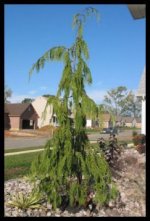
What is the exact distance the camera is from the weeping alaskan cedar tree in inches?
168

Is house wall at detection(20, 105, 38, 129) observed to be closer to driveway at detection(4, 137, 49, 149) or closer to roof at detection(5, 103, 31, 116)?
roof at detection(5, 103, 31, 116)

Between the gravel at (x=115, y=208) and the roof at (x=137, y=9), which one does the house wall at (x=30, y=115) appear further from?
the roof at (x=137, y=9)

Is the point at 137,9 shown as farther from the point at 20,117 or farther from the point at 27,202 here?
the point at 20,117

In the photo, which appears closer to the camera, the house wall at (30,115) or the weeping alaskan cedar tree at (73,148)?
the weeping alaskan cedar tree at (73,148)

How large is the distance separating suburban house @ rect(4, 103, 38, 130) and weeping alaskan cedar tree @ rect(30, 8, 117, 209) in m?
32.4

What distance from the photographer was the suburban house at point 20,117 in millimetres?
36375

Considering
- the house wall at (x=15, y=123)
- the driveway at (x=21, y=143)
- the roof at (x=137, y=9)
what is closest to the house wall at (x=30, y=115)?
the house wall at (x=15, y=123)

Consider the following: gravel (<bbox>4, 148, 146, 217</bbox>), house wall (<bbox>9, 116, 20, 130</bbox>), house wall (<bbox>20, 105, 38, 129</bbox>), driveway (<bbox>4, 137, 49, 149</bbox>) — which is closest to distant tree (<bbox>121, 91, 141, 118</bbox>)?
Answer: driveway (<bbox>4, 137, 49, 149</bbox>)

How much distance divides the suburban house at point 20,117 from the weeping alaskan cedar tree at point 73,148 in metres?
32.4

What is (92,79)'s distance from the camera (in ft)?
14.5

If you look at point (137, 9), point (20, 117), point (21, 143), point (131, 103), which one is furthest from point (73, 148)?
point (20, 117)

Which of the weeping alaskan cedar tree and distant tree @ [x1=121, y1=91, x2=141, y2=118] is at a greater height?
distant tree @ [x1=121, y1=91, x2=141, y2=118]

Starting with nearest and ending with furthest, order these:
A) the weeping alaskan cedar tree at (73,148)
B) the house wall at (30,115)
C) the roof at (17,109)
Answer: the weeping alaskan cedar tree at (73,148)
the roof at (17,109)
the house wall at (30,115)
